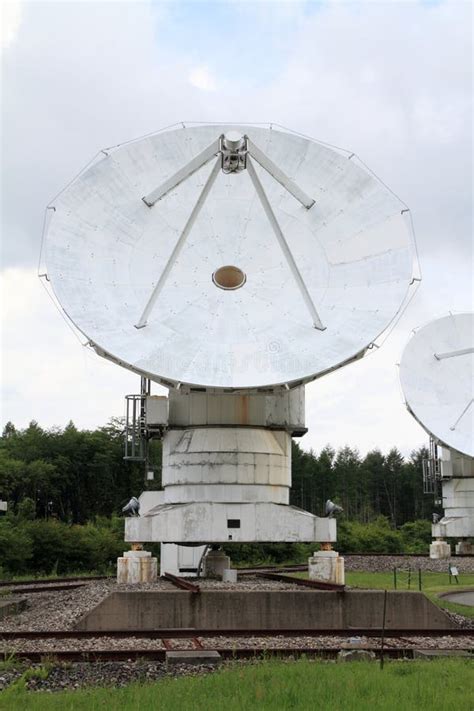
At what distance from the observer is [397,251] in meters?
24.3

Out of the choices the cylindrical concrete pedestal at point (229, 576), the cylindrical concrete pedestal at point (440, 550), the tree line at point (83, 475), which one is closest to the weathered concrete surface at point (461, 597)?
the cylindrical concrete pedestal at point (229, 576)

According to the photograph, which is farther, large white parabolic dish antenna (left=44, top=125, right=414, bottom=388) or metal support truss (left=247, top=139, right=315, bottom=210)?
metal support truss (left=247, top=139, right=315, bottom=210)

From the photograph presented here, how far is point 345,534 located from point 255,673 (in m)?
48.1

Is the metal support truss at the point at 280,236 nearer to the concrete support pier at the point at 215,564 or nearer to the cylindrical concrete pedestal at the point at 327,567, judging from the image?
the cylindrical concrete pedestal at the point at 327,567

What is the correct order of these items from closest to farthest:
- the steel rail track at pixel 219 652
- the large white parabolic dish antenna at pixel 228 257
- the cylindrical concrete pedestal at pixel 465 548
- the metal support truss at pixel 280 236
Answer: the steel rail track at pixel 219 652 → the large white parabolic dish antenna at pixel 228 257 → the metal support truss at pixel 280 236 → the cylindrical concrete pedestal at pixel 465 548

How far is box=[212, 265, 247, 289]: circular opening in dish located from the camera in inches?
965

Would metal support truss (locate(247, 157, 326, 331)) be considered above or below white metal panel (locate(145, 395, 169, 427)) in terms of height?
above

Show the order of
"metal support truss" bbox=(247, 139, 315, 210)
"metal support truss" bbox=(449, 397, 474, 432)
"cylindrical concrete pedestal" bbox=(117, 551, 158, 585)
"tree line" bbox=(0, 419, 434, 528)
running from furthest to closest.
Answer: "tree line" bbox=(0, 419, 434, 528)
"metal support truss" bbox=(449, 397, 474, 432)
"cylindrical concrete pedestal" bbox=(117, 551, 158, 585)
"metal support truss" bbox=(247, 139, 315, 210)

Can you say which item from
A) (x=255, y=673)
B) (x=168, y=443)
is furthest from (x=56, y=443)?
(x=255, y=673)

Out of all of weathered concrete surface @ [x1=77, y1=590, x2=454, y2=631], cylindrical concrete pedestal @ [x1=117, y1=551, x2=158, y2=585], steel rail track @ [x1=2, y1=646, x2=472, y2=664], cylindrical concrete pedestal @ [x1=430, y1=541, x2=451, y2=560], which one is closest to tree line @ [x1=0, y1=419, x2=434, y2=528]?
cylindrical concrete pedestal @ [x1=430, y1=541, x2=451, y2=560]

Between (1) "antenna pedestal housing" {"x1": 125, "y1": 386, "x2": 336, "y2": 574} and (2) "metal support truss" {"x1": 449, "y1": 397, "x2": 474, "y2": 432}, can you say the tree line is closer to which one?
(2) "metal support truss" {"x1": 449, "y1": 397, "x2": 474, "y2": 432}

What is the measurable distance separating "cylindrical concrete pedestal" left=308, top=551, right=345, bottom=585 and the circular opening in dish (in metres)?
7.89

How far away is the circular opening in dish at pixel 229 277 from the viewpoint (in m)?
24.5

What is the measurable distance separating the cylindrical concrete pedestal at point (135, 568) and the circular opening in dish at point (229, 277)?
26.1 feet
